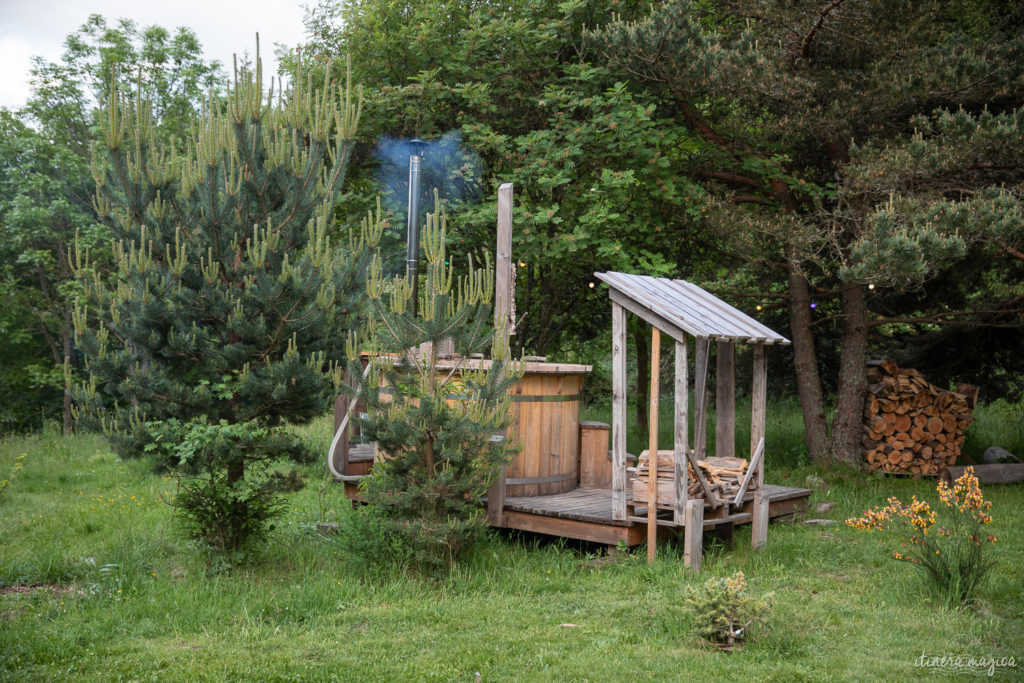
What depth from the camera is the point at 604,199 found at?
10164 millimetres

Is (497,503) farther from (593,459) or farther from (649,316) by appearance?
(649,316)

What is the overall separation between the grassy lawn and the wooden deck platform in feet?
0.65

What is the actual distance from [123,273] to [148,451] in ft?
4.37

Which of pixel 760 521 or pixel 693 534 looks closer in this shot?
pixel 693 534

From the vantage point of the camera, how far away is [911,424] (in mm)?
10648

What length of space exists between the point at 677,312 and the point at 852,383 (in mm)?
5298

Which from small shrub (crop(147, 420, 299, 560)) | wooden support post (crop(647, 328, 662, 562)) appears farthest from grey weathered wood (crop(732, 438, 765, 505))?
small shrub (crop(147, 420, 299, 560))

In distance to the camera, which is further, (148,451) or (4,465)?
(4,465)

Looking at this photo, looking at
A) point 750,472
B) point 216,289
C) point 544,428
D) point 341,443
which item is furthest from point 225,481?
point 750,472

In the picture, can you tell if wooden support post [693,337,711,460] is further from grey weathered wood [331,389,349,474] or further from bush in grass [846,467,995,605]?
grey weathered wood [331,389,349,474]

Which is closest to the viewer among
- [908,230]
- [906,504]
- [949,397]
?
[908,230]

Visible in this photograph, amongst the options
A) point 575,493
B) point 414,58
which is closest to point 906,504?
point 575,493

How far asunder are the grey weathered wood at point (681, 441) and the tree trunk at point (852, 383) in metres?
5.02

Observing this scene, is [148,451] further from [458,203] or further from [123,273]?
[458,203]
